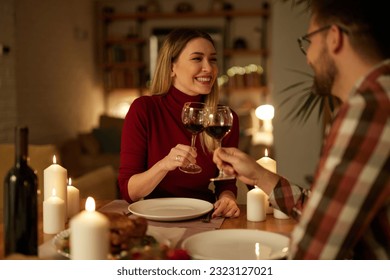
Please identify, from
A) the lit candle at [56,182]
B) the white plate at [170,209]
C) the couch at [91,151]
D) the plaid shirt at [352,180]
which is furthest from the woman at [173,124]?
the couch at [91,151]

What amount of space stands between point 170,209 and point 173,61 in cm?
72

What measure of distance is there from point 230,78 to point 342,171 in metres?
5.95

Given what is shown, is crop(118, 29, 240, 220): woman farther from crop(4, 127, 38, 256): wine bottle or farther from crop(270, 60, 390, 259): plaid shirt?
crop(270, 60, 390, 259): plaid shirt

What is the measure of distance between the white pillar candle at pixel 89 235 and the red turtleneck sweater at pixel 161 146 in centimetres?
91

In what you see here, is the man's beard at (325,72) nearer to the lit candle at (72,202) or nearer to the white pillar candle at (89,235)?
the white pillar candle at (89,235)

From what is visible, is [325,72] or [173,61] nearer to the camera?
[325,72]

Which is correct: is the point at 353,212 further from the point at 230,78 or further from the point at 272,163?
the point at 230,78

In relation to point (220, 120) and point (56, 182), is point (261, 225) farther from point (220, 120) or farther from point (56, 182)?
point (56, 182)

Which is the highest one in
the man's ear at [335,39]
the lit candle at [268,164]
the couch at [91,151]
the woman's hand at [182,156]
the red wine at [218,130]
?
the man's ear at [335,39]

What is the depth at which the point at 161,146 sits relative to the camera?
1832 mm

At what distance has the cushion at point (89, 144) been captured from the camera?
5.39 meters

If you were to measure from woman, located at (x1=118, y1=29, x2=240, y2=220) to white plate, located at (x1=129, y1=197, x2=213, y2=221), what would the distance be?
194 mm

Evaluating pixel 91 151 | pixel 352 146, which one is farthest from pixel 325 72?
pixel 91 151

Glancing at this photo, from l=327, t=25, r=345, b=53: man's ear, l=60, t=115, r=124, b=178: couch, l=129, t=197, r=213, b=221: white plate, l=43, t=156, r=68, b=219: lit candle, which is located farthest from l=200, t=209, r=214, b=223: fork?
l=60, t=115, r=124, b=178: couch
